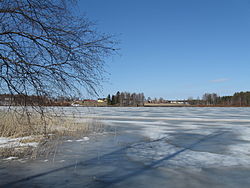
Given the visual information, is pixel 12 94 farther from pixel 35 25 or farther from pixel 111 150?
pixel 111 150

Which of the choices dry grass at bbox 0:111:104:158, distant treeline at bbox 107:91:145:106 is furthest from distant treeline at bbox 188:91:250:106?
dry grass at bbox 0:111:104:158

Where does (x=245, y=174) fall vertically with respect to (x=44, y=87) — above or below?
below

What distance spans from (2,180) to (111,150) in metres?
2.79

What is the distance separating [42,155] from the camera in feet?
17.4

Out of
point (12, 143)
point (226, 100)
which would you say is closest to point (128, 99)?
point (226, 100)

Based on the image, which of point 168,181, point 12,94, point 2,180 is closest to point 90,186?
point 168,181

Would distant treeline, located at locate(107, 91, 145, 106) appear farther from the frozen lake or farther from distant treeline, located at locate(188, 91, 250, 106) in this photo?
the frozen lake

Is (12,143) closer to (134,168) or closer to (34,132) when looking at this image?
(34,132)

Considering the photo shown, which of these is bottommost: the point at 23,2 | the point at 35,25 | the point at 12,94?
the point at 12,94

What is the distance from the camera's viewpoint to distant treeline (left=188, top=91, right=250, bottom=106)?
95825 mm

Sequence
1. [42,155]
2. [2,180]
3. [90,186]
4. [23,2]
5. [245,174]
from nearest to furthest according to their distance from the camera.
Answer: [23,2]
[90,186]
[2,180]
[245,174]
[42,155]

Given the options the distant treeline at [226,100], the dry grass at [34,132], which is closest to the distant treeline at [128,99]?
the distant treeline at [226,100]

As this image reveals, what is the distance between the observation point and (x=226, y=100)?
110 m

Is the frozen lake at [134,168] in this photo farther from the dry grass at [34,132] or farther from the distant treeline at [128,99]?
the distant treeline at [128,99]
